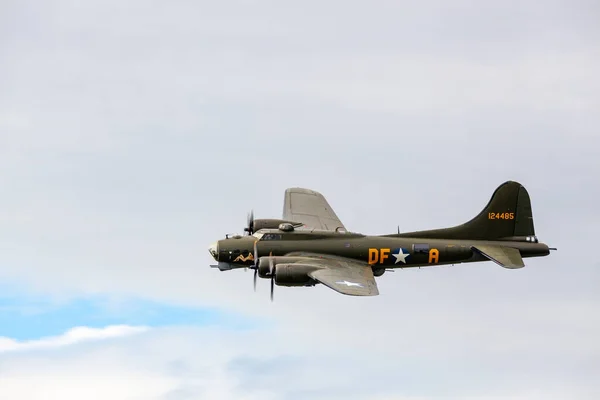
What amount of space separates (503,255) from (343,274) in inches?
398

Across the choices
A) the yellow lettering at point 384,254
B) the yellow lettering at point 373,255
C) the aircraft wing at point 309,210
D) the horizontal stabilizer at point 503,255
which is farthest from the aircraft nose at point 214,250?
the horizontal stabilizer at point 503,255

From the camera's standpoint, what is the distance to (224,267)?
62.6 m

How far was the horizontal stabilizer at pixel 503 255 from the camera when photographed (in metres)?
61.6

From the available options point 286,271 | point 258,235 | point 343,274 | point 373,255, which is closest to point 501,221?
point 373,255

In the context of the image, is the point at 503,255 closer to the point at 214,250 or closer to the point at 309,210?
the point at 309,210

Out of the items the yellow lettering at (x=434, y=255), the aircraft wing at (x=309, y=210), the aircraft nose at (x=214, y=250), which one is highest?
the aircraft wing at (x=309, y=210)

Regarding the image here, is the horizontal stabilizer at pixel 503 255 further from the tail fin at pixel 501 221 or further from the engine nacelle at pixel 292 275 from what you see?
the engine nacelle at pixel 292 275

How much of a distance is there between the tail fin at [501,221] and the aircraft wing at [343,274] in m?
6.31

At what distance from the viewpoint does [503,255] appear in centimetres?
6262

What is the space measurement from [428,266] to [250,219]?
1074 cm

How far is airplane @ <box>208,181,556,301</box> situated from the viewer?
193ft

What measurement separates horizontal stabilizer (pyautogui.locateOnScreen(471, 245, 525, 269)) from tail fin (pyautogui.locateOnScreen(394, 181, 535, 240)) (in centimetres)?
112

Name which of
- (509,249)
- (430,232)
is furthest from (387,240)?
(509,249)

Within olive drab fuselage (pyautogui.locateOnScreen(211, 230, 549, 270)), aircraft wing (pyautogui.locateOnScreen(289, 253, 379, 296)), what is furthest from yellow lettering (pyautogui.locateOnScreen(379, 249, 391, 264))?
aircraft wing (pyautogui.locateOnScreen(289, 253, 379, 296))
